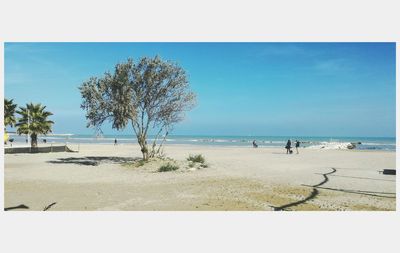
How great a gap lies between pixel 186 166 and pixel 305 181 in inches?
278

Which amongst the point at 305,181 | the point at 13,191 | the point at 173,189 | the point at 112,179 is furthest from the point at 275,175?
the point at 13,191

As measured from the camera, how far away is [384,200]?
11.7 meters

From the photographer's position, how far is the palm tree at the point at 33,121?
36.5m

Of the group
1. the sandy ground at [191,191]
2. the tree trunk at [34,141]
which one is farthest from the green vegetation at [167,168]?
the tree trunk at [34,141]

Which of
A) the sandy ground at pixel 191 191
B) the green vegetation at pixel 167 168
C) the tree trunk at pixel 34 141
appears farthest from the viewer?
the tree trunk at pixel 34 141

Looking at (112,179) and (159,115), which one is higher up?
(159,115)

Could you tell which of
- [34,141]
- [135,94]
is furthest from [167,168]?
[34,141]

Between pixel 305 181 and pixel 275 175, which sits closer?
pixel 305 181

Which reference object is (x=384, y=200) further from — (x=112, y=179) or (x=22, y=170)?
(x=22, y=170)

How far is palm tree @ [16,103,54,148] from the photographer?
3653 cm

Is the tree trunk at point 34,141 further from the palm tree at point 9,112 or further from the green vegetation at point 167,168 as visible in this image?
the green vegetation at point 167,168

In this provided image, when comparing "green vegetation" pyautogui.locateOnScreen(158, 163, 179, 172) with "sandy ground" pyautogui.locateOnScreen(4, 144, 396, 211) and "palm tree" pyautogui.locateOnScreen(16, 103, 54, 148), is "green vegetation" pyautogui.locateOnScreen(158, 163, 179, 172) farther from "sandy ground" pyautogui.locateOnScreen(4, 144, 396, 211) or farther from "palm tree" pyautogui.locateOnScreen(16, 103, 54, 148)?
"palm tree" pyautogui.locateOnScreen(16, 103, 54, 148)

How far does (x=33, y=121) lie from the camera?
37.2 m
